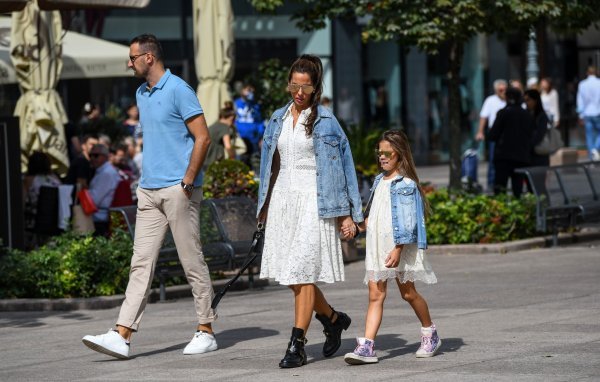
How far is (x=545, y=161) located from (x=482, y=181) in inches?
357

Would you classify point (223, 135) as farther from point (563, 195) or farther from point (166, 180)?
point (166, 180)

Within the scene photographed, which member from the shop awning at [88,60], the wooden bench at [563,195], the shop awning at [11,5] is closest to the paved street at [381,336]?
the wooden bench at [563,195]

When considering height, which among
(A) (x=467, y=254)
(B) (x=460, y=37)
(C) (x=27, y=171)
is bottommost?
(A) (x=467, y=254)

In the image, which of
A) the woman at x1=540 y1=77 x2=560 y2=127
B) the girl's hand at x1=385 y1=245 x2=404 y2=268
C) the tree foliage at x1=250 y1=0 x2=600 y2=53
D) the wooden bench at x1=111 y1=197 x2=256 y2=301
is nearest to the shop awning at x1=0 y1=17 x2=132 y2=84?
the tree foliage at x1=250 y1=0 x2=600 y2=53

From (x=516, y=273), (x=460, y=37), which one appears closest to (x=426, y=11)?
(x=460, y=37)

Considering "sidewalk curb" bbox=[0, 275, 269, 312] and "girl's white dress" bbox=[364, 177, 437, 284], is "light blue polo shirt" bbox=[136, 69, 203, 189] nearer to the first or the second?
"girl's white dress" bbox=[364, 177, 437, 284]

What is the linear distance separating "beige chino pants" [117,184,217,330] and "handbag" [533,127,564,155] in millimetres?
10134

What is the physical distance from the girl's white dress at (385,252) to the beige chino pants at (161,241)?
1.23 metres

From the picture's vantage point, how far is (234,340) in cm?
1012

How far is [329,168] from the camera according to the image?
8.87 metres

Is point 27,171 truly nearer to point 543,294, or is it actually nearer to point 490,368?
point 543,294

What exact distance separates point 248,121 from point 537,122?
18.9 ft

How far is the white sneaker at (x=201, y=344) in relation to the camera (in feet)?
31.0

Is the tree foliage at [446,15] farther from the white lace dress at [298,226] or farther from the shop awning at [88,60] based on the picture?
the white lace dress at [298,226]
